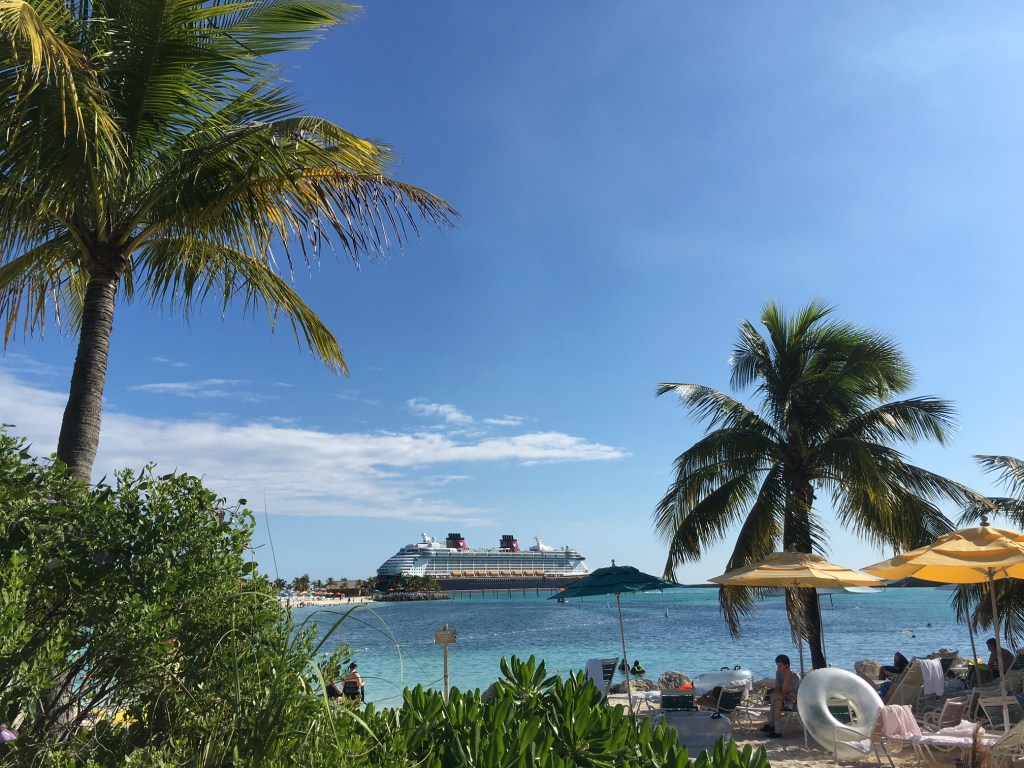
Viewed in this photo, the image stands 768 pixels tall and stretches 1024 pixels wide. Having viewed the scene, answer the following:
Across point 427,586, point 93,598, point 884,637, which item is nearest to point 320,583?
point 427,586

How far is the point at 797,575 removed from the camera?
29.1ft

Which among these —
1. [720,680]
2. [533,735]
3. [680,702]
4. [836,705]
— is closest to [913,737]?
[836,705]

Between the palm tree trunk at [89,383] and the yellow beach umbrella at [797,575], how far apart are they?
734 cm

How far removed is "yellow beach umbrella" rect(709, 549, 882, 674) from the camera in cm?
898

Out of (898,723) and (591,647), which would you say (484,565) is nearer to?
(591,647)

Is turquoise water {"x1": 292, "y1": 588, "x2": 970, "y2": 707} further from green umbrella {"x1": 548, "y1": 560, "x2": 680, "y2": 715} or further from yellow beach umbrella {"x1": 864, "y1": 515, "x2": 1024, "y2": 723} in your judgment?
yellow beach umbrella {"x1": 864, "y1": 515, "x2": 1024, "y2": 723}

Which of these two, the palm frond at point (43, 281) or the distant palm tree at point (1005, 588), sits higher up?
the palm frond at point (43, 281)

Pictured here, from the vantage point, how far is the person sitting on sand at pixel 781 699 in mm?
→ 9234

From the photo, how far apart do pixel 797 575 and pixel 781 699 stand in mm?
1795

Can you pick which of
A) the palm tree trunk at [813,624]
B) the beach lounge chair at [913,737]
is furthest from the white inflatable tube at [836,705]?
the palm tree trunk at [813,624]

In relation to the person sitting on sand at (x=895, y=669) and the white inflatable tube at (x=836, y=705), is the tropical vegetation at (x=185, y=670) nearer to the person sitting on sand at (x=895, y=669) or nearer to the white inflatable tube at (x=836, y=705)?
the white inflatable tube at (x=836, y=705)

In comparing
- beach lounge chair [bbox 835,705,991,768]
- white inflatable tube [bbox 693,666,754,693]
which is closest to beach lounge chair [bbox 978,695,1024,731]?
beach lounge chair [bbox 835,705,991,768]

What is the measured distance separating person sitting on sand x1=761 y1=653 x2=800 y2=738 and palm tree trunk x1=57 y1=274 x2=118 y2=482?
844 centimetres

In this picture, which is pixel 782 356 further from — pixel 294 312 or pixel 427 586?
pixel 427 586
